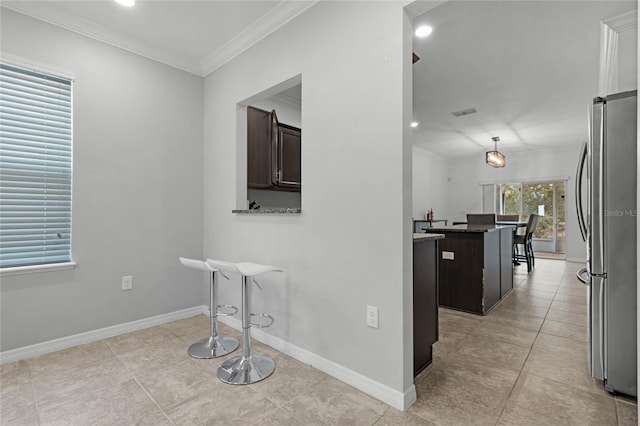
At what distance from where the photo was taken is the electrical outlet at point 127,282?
9.48ft

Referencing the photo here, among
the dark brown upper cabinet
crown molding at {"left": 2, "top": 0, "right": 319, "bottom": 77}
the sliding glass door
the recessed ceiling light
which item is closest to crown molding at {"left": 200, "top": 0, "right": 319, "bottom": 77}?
crown molding at {"left": 2, "top": 0, "right": 319, "bottom": 77}

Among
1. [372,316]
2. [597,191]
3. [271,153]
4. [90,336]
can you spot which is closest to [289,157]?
[271,153]

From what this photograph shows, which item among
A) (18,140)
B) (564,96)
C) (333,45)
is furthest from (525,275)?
(18,140)

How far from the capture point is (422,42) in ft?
9.60

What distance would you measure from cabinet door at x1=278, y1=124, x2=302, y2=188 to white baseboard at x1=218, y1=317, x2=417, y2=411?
1582mm

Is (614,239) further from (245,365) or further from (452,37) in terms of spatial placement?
(245,365)

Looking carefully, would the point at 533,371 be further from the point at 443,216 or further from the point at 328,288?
the point at 443,216

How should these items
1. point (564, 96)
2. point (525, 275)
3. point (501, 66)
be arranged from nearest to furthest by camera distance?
point (501, 66), point (564, 96), point (525, 275)

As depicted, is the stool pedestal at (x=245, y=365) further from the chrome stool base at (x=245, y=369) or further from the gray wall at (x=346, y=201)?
the gray wall at (x=346, y=201)

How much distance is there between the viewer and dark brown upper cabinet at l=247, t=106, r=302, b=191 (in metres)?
3.14

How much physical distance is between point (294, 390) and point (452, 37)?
10.2ft

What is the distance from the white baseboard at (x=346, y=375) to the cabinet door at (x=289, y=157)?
158 cm

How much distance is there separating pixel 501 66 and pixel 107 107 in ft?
12.8

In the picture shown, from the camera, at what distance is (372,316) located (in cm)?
191
